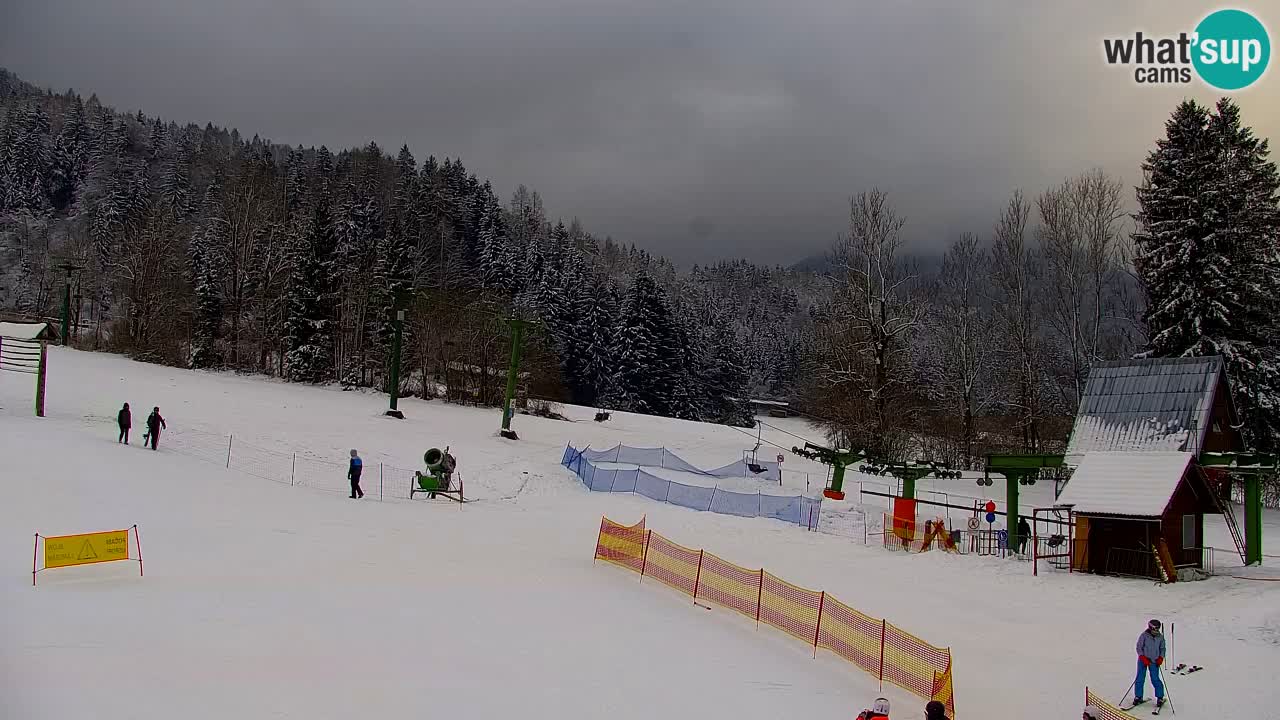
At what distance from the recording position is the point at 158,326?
59250 mm

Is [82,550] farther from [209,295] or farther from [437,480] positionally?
[209,295]

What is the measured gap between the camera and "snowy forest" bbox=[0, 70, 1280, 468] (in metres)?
36.7

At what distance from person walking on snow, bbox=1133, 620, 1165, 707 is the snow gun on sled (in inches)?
784

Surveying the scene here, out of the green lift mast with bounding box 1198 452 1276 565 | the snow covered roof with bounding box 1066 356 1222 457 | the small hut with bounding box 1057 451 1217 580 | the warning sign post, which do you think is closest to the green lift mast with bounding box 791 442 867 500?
the snow covered roof with bounding box 1066 356 1222 457

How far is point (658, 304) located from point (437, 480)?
193 feet

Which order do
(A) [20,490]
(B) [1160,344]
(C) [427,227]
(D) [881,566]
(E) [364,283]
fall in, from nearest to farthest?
(A) [20,490] < (D) [881,566] < (B) [1160,344] < (E) [364,283] < (C) [427,227]

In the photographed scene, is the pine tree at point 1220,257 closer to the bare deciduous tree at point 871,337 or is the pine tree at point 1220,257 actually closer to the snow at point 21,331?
the bare deciduous tree at point 871,337

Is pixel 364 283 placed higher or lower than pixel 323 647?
higher

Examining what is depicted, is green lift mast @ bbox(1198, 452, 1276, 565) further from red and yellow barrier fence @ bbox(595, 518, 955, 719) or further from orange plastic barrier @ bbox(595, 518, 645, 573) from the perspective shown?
orange plastic barrier @ bbox(595, 518, 645, 573)

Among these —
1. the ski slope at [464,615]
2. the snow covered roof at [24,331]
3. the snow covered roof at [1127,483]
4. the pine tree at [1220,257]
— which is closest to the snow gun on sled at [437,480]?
the ski slope at [464,615]

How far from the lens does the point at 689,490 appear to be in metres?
33.0

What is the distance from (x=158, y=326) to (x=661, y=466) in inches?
1682

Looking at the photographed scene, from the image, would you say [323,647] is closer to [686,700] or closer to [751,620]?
[686,700]

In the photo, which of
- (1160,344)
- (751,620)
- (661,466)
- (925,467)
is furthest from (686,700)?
(1160,344)
